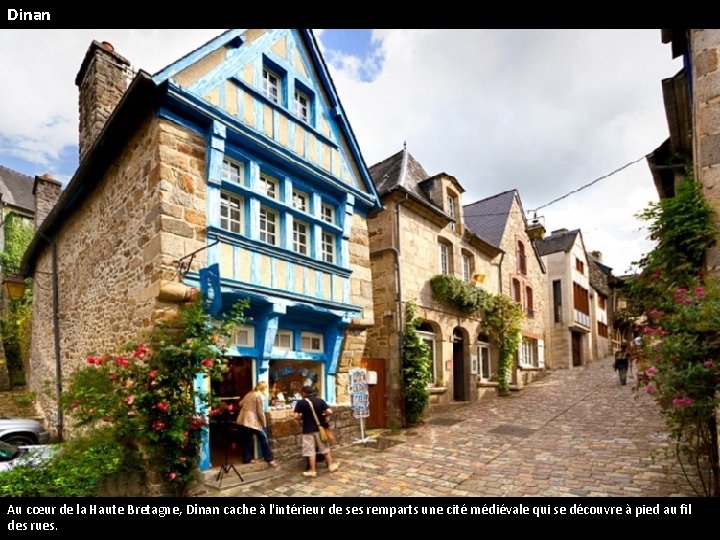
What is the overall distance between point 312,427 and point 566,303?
20760 mm

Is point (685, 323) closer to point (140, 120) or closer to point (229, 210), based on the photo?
point (229, 210)

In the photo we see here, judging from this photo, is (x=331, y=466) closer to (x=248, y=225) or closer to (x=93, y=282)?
(x=248, y=225)

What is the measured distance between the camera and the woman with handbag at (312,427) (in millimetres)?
6582

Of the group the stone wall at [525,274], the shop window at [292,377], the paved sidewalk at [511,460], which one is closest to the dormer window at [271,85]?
the shop window at [292,377]

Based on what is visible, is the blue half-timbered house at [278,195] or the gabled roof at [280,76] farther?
the gabled roof at [280,76]

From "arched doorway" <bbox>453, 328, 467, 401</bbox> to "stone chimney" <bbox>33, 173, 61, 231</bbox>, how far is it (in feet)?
41.6

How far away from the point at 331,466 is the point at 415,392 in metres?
4.09

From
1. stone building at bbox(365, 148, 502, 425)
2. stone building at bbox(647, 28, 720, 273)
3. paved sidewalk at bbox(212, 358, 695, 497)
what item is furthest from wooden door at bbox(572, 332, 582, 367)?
stone building at bbox(647, 28, 720, 273)

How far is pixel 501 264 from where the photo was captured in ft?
53.1

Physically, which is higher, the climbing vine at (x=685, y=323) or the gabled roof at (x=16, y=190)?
the gabled roof at (x=16, y=190)

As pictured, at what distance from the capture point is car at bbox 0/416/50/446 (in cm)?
884

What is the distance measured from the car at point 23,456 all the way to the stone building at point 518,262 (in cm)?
1390

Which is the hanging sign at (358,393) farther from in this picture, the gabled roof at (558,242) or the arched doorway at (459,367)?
the gabled roof at (558,242)
